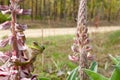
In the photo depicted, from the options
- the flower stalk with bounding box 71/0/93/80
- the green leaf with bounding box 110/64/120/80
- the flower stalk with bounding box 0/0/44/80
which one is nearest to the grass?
the flower stalk with bounding box 71/0/93/80

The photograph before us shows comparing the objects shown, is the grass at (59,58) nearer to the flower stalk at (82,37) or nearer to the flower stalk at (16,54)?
the flower stalk at (82,37)

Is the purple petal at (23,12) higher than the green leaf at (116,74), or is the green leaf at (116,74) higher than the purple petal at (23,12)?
the purple petal at (23,12)

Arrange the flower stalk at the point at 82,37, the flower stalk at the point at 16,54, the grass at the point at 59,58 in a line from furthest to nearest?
the grass at the point at 59,58
the flower stalk at the point at 82,37
the flower stalk at the point at 16,54

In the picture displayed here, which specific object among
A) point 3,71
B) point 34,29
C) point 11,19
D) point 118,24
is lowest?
point 118,24

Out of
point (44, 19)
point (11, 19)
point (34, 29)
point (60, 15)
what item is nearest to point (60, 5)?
point (60, 15)

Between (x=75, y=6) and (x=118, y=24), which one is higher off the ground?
(x=75, y=6)

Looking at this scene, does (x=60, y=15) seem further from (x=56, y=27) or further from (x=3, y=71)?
(x=3, y=71)

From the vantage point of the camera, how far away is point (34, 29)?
25.3m

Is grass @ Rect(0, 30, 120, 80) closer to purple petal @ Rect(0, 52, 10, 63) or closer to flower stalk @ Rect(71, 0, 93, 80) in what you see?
flower stalk @ Rect(71, 0, 93, 80)

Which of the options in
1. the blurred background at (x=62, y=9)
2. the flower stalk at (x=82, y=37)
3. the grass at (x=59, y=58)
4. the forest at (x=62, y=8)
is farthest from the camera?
the forest at (x=62, y=8)

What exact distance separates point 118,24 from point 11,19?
3445 centimetres

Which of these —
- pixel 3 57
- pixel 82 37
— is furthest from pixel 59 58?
pixel 3 57

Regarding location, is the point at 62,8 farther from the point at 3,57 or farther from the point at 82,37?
the point at 3,57

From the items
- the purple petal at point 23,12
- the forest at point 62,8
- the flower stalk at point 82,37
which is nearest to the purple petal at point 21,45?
the purple petal at point 23,12
